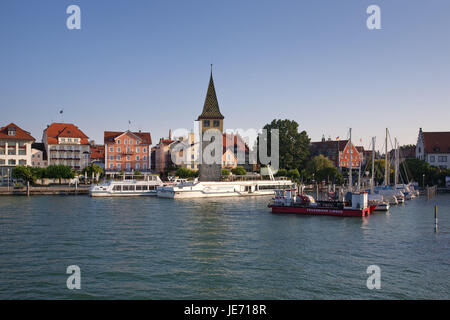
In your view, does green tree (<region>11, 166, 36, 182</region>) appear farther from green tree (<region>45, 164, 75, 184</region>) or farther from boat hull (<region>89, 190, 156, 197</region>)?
boat hull (<region>89, 190, 156, 197</region>)

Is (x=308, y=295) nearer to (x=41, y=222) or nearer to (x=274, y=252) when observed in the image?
(x=274, y=252)

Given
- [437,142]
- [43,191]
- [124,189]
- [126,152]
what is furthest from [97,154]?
[437,142]

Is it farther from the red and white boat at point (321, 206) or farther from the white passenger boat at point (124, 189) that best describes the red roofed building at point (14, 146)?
the red and white boat at point (321, 206)

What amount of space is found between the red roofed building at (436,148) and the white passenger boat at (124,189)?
216 ft

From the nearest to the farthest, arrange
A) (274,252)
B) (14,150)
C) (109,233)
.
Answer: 1. (274,252)
2. (109,233)
3. (14,150)

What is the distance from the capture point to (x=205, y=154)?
77.9m

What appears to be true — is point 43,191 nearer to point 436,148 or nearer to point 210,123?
point 210,123

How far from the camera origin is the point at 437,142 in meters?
97.5

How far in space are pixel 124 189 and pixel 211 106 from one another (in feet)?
81.0

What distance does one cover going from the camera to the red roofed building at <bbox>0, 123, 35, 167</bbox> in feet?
270

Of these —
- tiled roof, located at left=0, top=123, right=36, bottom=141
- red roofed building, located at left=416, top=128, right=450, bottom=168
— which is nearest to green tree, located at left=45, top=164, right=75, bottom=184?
tiled roof, located at left=0, top=123, right=36, bottom=141

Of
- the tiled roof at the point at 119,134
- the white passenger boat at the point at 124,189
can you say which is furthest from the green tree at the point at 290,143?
the white passenger boat at the point at 124,189
